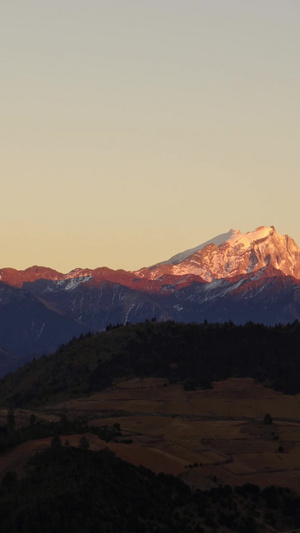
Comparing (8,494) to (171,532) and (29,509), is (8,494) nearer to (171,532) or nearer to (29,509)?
(29,509)

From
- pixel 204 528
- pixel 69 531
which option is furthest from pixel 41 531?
pixel 204 528

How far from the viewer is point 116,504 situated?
194250 millimetres

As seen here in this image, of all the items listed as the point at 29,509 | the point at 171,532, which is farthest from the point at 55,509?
the point at 171,532

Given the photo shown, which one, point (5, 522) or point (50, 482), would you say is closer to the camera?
point (5, 522)

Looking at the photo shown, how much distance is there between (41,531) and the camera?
180500 mm

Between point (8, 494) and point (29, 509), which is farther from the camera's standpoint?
point (8, 494)

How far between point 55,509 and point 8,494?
45.0ft

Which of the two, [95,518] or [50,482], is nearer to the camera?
[95,518]

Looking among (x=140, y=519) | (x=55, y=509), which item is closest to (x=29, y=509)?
(x=55, y=509)

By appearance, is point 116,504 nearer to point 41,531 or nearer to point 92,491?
point 92,491

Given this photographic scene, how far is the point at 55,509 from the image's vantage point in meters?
186

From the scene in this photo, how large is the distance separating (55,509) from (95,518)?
580 cm

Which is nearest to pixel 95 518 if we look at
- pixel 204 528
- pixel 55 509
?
pixel 55 509

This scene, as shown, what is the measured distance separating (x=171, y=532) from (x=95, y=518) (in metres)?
12.7
